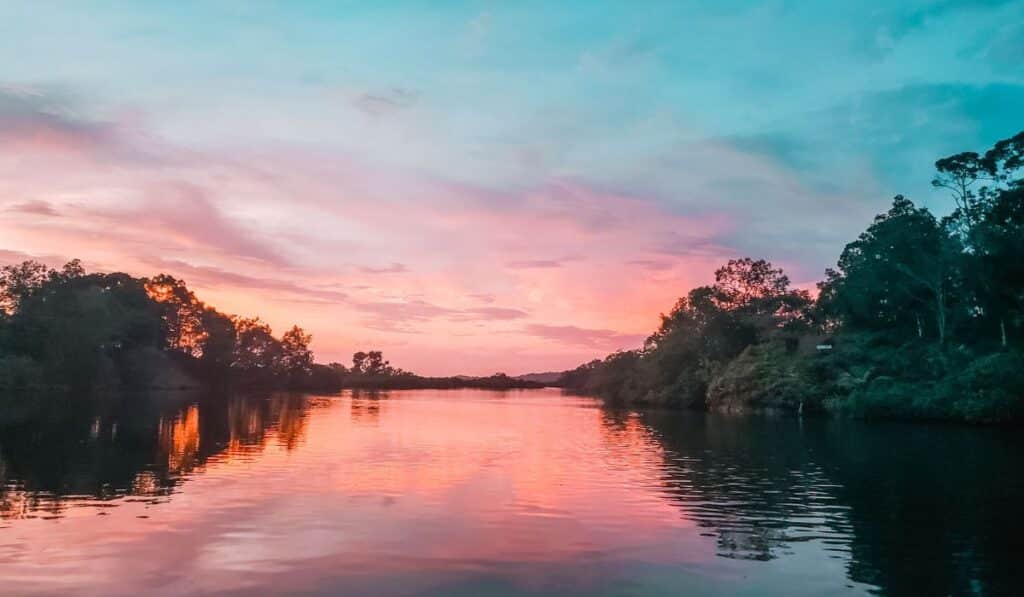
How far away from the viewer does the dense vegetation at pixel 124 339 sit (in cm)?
11769

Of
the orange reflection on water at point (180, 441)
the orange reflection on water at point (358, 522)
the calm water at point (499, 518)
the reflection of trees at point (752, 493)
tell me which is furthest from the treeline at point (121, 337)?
the reflection of trees at point (752, 493)

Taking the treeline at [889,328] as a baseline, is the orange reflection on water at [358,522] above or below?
below

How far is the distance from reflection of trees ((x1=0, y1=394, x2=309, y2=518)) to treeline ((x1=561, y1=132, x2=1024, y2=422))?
181 ft

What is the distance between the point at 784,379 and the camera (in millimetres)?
91125

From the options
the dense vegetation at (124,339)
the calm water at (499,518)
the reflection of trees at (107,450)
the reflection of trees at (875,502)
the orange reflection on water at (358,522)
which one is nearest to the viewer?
the calm water at (499,518)

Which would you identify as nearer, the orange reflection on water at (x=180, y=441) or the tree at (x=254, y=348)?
the orange reflection on water at (x=180, y=441)

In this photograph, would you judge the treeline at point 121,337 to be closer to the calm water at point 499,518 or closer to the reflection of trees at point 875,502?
the calm water at point 499,518

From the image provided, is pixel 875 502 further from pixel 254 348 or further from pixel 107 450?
pixel 254 348

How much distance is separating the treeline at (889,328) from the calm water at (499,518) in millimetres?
28488

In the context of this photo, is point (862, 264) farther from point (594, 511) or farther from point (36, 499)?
point (36, 499)

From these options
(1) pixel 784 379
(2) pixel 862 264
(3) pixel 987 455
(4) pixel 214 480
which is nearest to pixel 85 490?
(4) pixel 214 480

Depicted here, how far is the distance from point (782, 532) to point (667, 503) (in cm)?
509

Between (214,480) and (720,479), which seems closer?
(214,480)

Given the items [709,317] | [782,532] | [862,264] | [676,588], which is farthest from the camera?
[709,317]
